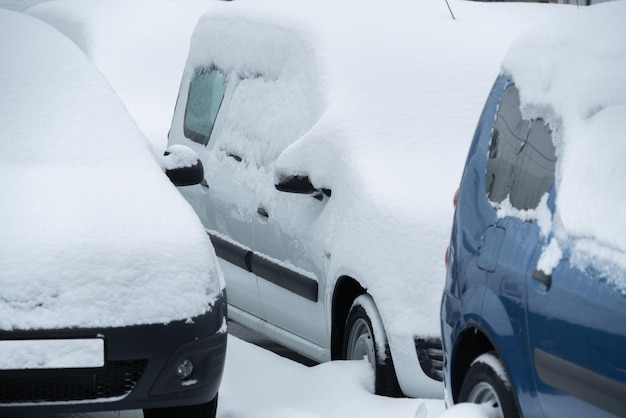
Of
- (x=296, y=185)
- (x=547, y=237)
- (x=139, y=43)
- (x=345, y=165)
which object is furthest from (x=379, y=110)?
(x=139, y=43)

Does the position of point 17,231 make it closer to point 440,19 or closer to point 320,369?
point 320,369

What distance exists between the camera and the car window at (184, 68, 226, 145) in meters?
8.27

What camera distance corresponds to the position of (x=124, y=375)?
4848mm

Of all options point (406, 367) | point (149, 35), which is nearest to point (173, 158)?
point (406, 367)

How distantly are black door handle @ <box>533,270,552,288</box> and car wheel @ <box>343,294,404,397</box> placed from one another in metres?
1.94

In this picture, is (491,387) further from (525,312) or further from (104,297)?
(104,297)

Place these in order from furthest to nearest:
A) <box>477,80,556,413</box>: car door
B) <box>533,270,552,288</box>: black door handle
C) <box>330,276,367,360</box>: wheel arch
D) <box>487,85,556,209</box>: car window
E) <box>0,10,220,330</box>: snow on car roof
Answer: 1. <box>330,276,367,360</box>: wheel arch
2. <box>0,10,220,330</box>: snow on car roof
3. <box>487,85,556,209</box>: car window
4. <box>477,80,556,413</box>: car door
5. <box>533,270,552,288</box>: black door handle

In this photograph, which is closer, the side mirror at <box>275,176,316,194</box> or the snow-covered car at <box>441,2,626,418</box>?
the snow-covered car at <box>441,2,626,418</box>

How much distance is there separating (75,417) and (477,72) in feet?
8.83

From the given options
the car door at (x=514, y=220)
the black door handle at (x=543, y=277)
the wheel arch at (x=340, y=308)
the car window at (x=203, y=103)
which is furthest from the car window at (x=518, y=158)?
the car window at (x=203, y=103)

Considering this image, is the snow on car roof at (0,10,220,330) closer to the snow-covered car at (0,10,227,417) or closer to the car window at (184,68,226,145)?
the snow-covered car at (0,10,227,417)

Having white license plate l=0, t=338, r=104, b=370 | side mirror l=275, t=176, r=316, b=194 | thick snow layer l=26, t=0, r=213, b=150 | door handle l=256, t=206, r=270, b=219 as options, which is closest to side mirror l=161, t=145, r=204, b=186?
side mirror l=275, t=176, r=316, b=194

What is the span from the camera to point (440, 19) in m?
7.37

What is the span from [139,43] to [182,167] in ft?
21.8
